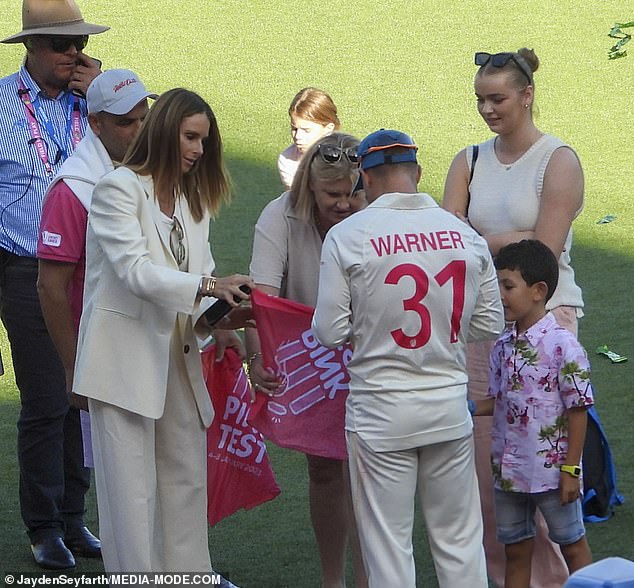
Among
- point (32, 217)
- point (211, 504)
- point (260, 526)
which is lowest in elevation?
point (260, 526)

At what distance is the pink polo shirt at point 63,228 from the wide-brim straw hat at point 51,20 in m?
0.91

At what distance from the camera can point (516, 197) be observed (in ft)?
12.9

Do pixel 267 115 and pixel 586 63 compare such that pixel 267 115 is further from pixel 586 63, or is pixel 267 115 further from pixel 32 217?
pixel 32 217

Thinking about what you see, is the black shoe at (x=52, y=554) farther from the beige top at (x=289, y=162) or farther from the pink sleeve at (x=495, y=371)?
the beige top at (x=289, y=162)

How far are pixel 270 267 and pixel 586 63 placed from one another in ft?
30.6

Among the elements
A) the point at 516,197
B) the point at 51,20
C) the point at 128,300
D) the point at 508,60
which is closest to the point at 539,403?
the point at 516,197

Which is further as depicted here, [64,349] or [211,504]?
[211,504]

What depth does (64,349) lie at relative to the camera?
3807 millimetres

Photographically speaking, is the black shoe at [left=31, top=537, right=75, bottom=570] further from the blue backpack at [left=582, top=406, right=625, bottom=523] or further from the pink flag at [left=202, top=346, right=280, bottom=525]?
the blue backpack at [left=582, top=406, right=625, bottom=523]

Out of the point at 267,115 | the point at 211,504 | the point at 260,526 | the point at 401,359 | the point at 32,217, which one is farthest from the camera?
the point at 267,115

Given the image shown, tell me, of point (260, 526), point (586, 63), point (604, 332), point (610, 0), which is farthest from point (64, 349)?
point (610, 0)

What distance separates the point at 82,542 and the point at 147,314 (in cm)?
161

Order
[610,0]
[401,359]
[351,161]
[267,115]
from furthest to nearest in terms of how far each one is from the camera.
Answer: [610,0] < [267,115] < [351,161] < [401,359]

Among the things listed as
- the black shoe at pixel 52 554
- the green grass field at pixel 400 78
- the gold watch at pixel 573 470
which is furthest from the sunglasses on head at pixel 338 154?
the green grass field at pixel 400 78
